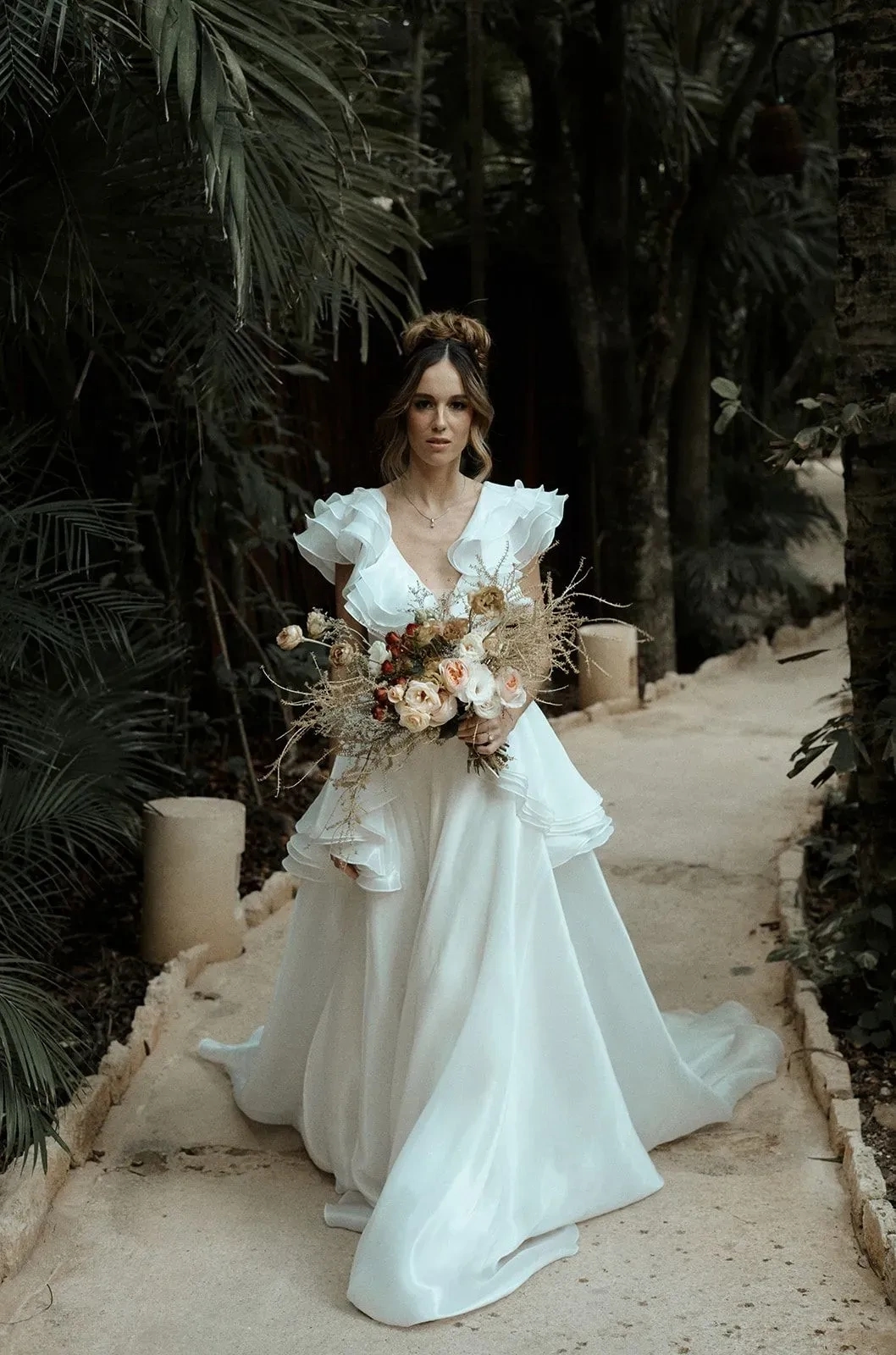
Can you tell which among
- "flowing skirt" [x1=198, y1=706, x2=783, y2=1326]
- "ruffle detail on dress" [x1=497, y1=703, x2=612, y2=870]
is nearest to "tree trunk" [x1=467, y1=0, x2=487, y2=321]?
"ruffle detail on dress" [x1=497, y1=703, x2=612, y2=870]

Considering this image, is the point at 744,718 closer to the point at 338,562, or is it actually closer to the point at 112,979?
the point at 112,979

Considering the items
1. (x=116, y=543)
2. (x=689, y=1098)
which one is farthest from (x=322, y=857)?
(x=116, y=543)

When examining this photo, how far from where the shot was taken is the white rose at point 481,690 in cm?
306

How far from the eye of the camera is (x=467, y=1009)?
3.34 meters

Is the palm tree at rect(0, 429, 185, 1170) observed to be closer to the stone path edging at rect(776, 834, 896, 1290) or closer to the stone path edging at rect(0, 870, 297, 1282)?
the stone path edging at rect(0, 870, 297, 1282)

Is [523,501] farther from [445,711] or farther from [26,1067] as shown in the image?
[26,1067]

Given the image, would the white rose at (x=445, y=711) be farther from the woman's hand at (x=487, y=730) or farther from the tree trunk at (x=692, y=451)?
the tree trunk at (x=692, y=451)

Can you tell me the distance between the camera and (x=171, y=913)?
510 cm

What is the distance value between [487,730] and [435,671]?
244 mm

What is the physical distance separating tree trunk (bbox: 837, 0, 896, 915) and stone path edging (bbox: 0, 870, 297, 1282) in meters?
2.07

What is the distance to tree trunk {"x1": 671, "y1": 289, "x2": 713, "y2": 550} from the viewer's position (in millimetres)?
10430

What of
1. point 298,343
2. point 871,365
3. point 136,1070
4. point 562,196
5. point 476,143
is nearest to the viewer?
point 871,365

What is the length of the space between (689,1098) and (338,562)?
1534 mm

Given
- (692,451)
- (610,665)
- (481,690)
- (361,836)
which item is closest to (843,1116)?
(361,836)
